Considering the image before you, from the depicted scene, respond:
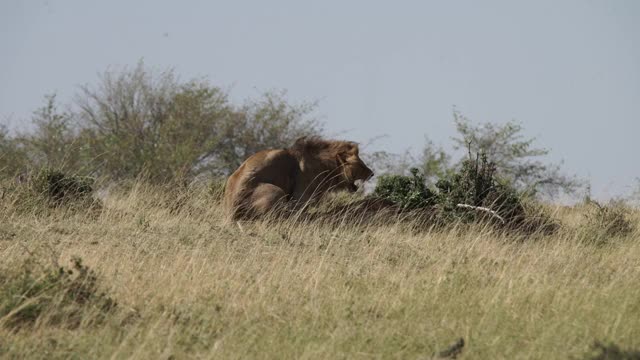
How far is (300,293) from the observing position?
7.93 m

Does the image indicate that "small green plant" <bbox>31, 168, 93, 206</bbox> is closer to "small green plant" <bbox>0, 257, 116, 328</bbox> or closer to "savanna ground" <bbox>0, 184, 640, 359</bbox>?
"savanna ground" <bbox>0, 184, 640, 359</bbox>

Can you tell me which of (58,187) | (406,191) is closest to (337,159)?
(406,191)

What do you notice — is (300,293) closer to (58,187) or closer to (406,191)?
(406,191)

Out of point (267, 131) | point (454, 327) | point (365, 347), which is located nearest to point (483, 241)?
point (454, 327)

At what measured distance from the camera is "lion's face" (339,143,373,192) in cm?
1347

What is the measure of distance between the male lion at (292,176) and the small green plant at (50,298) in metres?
4.80

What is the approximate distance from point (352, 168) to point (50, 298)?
6.83 metres

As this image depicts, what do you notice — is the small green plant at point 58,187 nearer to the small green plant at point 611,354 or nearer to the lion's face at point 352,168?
the lion's face at point 352,168

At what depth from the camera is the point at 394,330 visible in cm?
686

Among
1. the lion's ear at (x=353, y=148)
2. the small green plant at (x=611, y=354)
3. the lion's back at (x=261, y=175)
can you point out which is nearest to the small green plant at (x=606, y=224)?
the lion's ear at (x=353, y=148)

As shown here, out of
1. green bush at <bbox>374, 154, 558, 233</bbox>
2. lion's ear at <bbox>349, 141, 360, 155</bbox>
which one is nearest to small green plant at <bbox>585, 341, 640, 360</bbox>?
green bush at <bbox>374, 154, 558, 233</bbox>

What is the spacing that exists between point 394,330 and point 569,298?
186 cm

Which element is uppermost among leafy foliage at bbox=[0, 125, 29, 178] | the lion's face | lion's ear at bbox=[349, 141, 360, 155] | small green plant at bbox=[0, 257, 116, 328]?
lion's ear at bbox=[349, 141, 360, 155]

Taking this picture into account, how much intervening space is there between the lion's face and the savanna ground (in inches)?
78.9
